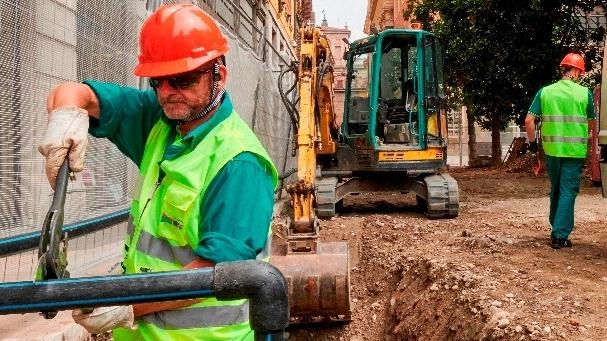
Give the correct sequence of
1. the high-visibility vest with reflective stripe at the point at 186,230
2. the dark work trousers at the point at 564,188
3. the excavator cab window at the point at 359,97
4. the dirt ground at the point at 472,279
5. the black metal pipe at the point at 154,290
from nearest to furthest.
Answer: the black metal pipe at the point at 154,290 < the high-visibility vest with reflective stripe at the point at 186,230 < the dirt ground at the point at 472,279 < the dark work trousers at the point at 564,188 < the excavator cab window at the point at 359,97

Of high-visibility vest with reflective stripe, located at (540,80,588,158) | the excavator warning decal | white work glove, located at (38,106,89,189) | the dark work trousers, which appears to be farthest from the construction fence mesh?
the excavator warning decal

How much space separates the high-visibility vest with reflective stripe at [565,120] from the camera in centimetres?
670

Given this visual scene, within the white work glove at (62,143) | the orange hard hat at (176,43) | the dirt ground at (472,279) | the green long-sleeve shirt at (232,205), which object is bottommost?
the dirt ground at (472,279)

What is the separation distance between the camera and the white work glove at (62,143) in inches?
70.1

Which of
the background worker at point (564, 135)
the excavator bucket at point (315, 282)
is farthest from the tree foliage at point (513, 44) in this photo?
the excavator bucket at point (315, 282)

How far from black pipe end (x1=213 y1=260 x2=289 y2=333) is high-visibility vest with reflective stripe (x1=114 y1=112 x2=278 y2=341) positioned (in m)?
0.47

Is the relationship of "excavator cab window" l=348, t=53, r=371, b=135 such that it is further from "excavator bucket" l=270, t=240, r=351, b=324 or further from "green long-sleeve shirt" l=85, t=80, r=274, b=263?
"green long-sleeve shirt" l=85, t=80, r=274, b=263

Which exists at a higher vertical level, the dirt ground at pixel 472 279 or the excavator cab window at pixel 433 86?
the excavator cab window at pixel 433 86

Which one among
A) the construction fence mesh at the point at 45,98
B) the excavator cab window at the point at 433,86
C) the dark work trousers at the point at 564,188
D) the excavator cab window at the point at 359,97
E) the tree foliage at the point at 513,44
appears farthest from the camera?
the tree foliage at the point at 513,44

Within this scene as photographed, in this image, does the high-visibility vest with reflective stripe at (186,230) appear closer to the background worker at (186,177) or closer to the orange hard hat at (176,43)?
the background worker at (186,177)

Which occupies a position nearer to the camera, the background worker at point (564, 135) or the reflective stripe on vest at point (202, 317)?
the reflective stripe on vest at point (202, 317)

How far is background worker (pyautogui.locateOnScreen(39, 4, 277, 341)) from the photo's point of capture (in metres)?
1.68

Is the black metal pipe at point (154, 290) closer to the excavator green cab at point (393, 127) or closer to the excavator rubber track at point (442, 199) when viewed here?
the excavator green cab at point (393, 127)

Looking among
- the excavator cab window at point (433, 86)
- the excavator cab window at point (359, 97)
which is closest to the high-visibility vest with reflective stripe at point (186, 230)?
the excavator cab window at point (433, 86)
